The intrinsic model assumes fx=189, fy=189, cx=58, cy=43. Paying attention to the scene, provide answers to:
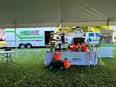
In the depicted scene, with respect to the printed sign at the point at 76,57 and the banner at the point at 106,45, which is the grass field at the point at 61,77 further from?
the banner at the point at 106,45

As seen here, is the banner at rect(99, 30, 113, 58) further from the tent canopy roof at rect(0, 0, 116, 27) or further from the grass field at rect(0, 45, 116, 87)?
the grass field at rect(0, 45, 116, 87)

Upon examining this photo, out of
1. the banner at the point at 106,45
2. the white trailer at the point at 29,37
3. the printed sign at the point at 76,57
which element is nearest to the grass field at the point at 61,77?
the printed sign at the point at 76,57

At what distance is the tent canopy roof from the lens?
634cm

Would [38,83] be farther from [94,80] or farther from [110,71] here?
[110,71]

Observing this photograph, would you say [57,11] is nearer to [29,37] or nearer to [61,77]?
[61,77]

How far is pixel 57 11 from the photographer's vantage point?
7.09 metres

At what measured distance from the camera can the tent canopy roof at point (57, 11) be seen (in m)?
6.34

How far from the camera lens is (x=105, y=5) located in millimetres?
6441

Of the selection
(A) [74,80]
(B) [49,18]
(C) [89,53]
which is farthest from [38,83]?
(B) [49,18]

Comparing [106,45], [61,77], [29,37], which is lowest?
[61,77]

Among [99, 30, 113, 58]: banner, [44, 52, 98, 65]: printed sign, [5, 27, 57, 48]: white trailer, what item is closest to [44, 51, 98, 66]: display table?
[44, 52, 98, 65]: printed sign

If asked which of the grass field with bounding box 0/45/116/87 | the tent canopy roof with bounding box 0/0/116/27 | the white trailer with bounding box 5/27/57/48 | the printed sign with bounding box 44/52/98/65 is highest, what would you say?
the tent canopy roof with bounding box 0/0/116/27

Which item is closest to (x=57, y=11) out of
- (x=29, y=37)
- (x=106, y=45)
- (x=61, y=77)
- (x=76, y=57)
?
(x=76, y=57)

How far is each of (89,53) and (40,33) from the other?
10510 millimetres
